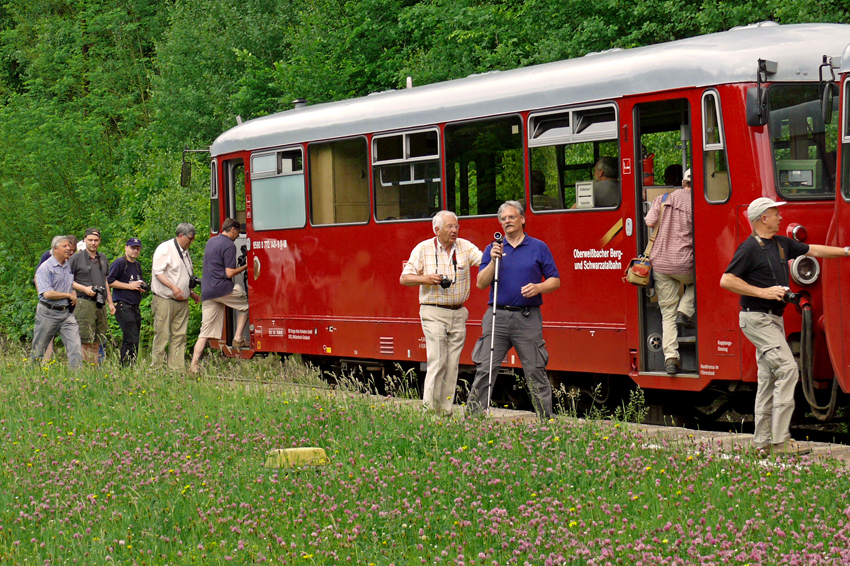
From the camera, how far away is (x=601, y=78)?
376 inches

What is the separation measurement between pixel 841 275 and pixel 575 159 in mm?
2750

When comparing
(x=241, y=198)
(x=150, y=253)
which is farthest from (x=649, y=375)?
(x=150, y=253)

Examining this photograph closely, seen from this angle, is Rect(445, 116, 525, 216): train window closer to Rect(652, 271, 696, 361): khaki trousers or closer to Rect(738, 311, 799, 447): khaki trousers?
Rect(652, 271, 696, 361): khaki trousers

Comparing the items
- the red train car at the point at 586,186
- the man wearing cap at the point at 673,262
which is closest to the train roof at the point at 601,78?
the red train car at the point at 586,186

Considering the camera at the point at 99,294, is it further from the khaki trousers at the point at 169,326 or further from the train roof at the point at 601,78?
the train roof at the point at 601,78

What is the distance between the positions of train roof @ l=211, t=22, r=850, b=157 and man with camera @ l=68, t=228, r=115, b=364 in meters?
3.05

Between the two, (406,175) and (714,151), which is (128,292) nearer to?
(406,175)

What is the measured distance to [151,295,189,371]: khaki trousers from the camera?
13523mm

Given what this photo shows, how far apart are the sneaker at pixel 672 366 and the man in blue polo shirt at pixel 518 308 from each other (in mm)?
1206

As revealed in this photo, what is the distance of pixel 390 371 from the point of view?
12.7 meters

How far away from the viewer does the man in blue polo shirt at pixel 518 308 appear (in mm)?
8344

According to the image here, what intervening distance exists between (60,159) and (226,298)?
13.6 meters

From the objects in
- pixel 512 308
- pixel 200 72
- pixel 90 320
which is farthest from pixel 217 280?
pixel 200 72

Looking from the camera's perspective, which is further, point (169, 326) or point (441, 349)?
point (169, 326)
